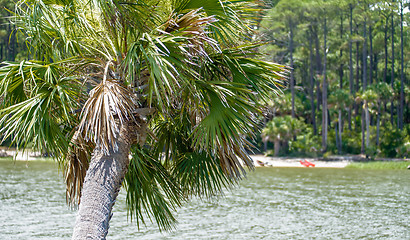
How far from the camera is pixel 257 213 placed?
575 inches

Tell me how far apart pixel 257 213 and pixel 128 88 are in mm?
10283

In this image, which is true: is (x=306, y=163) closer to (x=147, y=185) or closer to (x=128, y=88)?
(x=147, y=185)

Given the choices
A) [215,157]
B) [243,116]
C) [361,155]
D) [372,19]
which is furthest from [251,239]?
[372,19]

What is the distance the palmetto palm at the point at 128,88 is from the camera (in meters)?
4.63

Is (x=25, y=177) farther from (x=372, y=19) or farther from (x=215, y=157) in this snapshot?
(x=372, y=19)

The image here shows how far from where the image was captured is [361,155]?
1571 inches

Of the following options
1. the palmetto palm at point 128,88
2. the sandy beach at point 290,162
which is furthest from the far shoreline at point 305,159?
the palmetto palm at point 128,88

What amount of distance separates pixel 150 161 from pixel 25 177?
1897 cm

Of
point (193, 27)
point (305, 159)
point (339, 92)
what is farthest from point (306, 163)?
point (193, 27)

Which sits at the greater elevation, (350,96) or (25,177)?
(350,96)

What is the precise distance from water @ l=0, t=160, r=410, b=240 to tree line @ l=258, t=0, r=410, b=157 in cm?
1636

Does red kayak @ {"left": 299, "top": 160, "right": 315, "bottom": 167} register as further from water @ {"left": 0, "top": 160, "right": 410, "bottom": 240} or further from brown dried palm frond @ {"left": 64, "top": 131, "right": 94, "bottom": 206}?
brown dried palm frond @ {"left": 64, "top": 131, "right": 94, "bottom": 206}

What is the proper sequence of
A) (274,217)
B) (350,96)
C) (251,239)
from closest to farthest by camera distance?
1. (251,239)
2. (274,217)
3. (350,96)

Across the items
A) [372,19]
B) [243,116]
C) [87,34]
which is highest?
[372,19]
